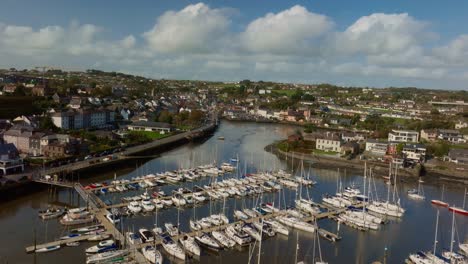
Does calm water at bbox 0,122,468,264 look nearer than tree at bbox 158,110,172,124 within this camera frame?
Yes

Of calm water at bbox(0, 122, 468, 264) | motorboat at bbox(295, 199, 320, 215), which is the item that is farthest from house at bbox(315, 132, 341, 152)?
motorboat at bbox(295, 199, 320, 215)

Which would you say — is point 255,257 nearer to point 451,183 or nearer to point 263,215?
point 263,215

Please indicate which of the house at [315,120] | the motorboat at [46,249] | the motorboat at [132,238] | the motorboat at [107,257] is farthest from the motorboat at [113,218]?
the house at [315,120]

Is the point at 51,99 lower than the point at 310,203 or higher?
higher

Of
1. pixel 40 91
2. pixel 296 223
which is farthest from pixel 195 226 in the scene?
pixel 40 91

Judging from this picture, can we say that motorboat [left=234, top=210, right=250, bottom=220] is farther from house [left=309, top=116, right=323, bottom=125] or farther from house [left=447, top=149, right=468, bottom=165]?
house [left=309, top=116, right=323, bottom=125]

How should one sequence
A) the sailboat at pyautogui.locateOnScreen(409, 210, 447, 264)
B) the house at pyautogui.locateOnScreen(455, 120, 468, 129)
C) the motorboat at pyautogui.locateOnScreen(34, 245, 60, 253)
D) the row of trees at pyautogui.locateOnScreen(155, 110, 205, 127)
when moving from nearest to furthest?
the motorboat at pyautogui.locateOnScreen(34, 245, 60, 253)
the sailboat at pyautogui.locateOnScreen(409, 210, 447, 264)
the row of trees at pyautogui.locateOnScreen(155, 110, 205, 127)
the house at pyautogui.locateOnScreen(455, 120, 468, 129)

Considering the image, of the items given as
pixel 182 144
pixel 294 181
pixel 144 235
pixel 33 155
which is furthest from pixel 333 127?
pixel 144 235
